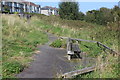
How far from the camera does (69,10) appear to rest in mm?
26750

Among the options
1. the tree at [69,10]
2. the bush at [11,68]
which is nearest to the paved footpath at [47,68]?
the bush at [11,68]

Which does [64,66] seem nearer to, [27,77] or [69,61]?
[69,61]

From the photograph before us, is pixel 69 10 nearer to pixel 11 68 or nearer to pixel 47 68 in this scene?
pixel 47 68

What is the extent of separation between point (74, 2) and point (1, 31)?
17756mm

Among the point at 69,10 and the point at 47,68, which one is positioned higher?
the point at 69,10

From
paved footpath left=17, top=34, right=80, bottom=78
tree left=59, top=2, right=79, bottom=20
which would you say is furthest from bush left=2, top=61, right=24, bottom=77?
tree left=59, top=2, right=79, bottom=20

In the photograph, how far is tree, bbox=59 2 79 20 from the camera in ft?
86.6

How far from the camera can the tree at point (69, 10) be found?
2639 centimetres

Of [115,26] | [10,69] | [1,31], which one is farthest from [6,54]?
[115,26]

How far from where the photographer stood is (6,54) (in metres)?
6.50

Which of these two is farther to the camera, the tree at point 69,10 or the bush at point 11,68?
the tree at point 69,10

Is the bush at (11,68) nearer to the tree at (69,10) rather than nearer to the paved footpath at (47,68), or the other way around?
the paved footpath at (47,68)

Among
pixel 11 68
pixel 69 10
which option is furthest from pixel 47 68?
pixel 69 10

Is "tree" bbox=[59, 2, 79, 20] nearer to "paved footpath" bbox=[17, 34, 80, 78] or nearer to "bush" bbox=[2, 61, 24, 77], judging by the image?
"paved footpath" bbox=[17, 34, 80, 78]
